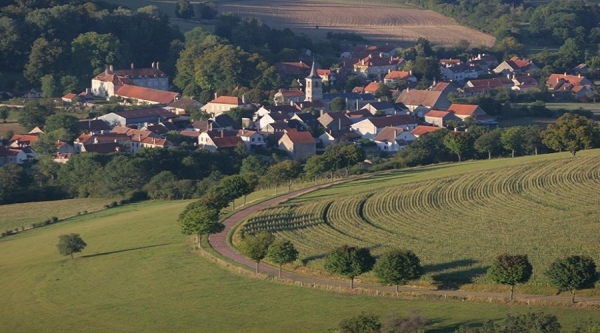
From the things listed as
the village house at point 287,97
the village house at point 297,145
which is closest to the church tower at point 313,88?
the village house at point 287,97

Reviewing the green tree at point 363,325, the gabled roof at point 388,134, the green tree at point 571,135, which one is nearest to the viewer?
the green tree at point 363,325

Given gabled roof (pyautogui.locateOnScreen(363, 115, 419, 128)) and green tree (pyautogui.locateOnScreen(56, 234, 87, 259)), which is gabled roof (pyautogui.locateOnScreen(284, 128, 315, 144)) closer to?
gabled roof (pyautogui.locateOnScreen(363, 115, 419, 128))

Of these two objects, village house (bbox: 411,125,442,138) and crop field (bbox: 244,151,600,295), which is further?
village house (bbox: 411,125,442,138)

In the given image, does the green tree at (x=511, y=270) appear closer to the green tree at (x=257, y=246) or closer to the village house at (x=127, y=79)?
the green tree at (x=257, y=246)

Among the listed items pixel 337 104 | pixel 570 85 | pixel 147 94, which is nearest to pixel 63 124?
pixel 147 94

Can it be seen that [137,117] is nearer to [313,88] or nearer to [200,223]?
[313,88]

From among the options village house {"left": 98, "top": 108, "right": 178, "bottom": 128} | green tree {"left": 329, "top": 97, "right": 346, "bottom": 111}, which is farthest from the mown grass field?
green tree {"left": 329, "top": 97, "right": 346, "bottom": 111}
